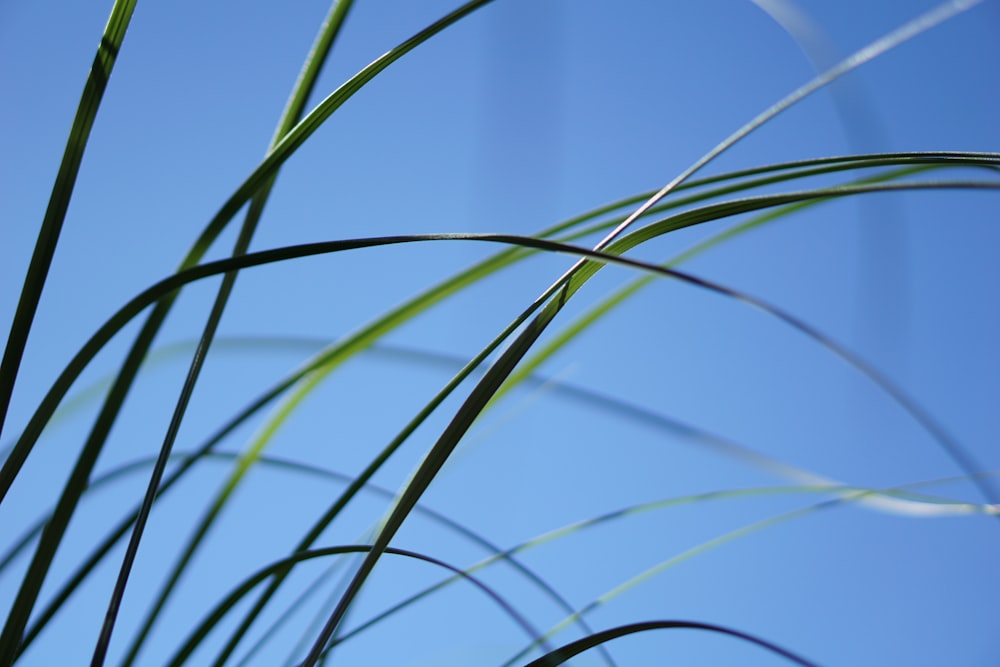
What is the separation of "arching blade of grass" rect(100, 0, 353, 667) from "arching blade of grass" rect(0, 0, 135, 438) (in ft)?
0.12

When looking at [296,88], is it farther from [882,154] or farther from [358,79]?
[882,154]

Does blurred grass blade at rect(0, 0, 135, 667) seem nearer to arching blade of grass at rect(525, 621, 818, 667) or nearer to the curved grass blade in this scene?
the curved grass blade

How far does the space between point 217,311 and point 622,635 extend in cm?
13

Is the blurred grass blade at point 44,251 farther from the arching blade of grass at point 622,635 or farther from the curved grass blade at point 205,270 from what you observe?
the arching blade of grass at point 622,635

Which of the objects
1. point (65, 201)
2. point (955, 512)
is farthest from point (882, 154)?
point (65, 201)

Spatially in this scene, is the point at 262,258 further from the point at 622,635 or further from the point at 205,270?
the point at 622,635

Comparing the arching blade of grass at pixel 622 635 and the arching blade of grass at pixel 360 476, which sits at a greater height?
the arching blade of grass at pixel 360 476

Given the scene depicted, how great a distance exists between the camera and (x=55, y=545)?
18 centimetres

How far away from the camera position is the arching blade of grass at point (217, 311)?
174mm

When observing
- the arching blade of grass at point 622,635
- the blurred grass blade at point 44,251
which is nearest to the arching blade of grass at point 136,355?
the blurred grass blade at point 44,251

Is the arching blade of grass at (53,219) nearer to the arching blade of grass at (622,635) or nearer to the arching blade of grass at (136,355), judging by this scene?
the arching blade of grass at (136,355)

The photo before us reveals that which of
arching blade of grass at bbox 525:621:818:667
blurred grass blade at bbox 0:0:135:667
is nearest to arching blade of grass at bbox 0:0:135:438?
blurred grass blade at bbox 0:0:135:667

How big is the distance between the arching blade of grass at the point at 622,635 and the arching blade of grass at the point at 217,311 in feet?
0.31

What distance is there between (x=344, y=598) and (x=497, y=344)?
7cm
